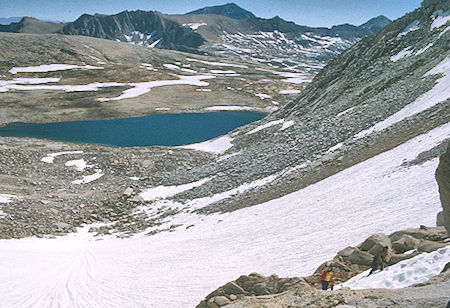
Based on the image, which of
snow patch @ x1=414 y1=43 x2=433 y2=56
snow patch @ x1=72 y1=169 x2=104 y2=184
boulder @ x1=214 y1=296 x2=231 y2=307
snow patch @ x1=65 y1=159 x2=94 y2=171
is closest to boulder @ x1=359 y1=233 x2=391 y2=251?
boulder @ x1=214 y1=296 x2=231 y2=307

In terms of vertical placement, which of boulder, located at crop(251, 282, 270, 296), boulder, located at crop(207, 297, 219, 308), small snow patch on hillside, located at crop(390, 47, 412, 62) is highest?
small snow patch on hillside, located at crop(390, 47, 412, 62)

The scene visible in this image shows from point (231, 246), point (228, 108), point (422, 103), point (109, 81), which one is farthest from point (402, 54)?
point (109, 81)

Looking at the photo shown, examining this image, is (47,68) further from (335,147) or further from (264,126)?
(335,147)

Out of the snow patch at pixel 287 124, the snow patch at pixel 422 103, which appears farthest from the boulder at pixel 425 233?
the snow patch at pixel 287 124

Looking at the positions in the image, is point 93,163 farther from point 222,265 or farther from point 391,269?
point 391,269

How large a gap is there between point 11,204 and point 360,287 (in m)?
26.5

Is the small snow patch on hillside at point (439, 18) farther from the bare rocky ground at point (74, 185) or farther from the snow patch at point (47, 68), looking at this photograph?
the snow patch at point (47, 68)

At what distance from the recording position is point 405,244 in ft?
33.7

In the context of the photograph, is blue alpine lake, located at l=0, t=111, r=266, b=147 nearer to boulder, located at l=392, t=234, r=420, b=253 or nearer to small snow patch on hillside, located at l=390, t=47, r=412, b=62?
small snow patch on hillside, located at l=390, t=47, r=412, b=62

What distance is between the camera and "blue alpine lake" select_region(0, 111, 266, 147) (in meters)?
57.1

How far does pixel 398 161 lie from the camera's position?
17.8 meters

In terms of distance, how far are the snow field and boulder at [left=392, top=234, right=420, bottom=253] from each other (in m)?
1.68

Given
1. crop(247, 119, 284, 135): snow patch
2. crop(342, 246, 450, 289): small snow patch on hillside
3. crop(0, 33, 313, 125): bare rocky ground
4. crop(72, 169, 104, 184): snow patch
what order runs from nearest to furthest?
crop(342, 246, 450, 289): small snow patch on hillside < crop(72, 169, 104, 184): snow patch < crop(247, 119, 284, 135): snow patch < crop(0, 33, 313, 125): bare rocky ground

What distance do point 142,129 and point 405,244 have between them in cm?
5814
